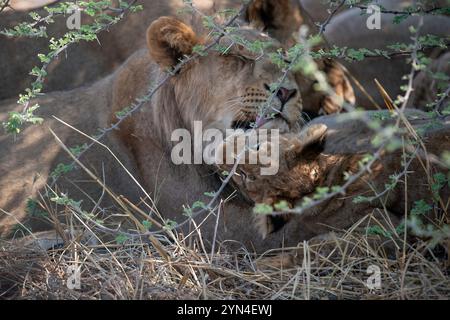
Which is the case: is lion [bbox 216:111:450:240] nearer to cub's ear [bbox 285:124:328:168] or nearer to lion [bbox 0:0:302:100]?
cub's ear [bbox 285:124:328:168]

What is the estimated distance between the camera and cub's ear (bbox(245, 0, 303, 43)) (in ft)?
16.3

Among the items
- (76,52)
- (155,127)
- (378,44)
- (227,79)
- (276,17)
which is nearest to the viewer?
(227,79)

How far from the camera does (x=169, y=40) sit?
457 centimetres

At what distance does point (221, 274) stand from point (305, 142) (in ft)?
2.33

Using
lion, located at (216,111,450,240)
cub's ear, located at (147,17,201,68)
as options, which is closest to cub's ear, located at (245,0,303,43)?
cub's ear, located at (147,17,201,68)

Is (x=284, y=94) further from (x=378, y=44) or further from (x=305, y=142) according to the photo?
(x=378, y=44)

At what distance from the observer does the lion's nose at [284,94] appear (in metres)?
4.49

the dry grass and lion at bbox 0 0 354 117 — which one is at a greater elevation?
lion at bbox 0 0 354 117

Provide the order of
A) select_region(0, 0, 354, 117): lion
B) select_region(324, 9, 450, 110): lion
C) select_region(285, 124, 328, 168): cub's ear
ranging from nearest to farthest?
select_region(285, 124, 328, 168): cub's ear
select_region(0, 0, 354, 117): lion
select_region(324, 9, 450, 110): lion

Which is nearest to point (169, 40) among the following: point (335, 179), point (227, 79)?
point (227, 79)

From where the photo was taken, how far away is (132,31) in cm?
603

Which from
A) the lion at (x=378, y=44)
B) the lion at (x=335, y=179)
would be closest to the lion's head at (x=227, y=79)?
the lion at (x=335, y=179)

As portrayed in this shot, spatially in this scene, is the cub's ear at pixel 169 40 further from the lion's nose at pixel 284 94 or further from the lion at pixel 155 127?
the lion's nose at pixel 284 94

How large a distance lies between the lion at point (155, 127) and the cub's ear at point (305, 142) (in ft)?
1.50
